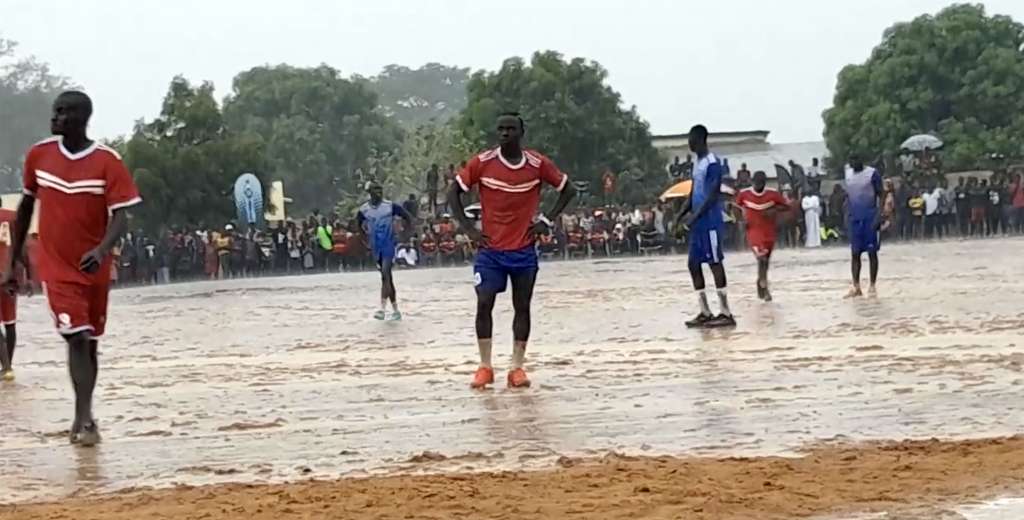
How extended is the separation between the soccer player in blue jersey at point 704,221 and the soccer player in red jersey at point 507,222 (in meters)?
4.05

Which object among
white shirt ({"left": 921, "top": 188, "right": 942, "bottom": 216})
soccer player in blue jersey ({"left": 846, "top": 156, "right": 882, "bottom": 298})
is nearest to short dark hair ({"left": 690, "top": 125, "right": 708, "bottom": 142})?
soccer player in blue jersey ({"left": 846, "top": 156, "right": 882, "bottom": 298})

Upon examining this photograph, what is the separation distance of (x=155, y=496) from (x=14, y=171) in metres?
101

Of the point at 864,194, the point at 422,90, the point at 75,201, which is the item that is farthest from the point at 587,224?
the point at 422,90

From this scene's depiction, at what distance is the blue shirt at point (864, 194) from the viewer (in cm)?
1788

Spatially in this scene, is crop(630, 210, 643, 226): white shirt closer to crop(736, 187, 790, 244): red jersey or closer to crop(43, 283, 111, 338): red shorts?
crop(736, 187, 790, 244): red jersey

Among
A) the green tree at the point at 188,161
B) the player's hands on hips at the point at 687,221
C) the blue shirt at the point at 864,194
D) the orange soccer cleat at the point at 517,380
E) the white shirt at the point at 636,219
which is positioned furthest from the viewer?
the green tree at the point at 188,161

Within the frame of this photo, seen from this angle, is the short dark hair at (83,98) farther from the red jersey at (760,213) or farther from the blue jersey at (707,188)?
the red jersey at (760,213)

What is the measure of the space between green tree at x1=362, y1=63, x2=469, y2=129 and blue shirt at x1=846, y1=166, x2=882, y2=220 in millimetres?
122181

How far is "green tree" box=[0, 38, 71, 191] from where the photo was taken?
105875 millimetres

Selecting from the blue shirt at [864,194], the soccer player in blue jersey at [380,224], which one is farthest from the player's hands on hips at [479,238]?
the blue shirt at [864,194]

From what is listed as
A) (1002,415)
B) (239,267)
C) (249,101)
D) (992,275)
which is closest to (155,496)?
(1002,415)

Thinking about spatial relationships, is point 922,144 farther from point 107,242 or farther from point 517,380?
point 107,242

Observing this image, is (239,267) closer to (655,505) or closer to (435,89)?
(655,505)

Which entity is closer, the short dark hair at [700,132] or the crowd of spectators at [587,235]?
the short dark hair at [700,132]
